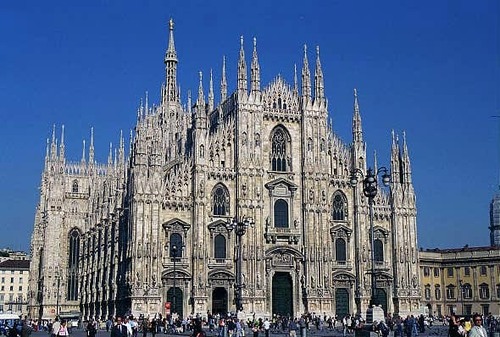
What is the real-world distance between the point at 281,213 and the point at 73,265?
3727 centimetres

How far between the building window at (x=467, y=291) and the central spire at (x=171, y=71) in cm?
4471

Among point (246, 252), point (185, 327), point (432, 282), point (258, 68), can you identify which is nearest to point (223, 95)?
point (258, 68)

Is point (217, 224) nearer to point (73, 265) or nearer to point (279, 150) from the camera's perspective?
point (279, 150)

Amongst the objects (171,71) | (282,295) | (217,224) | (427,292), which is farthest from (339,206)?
(171,71)

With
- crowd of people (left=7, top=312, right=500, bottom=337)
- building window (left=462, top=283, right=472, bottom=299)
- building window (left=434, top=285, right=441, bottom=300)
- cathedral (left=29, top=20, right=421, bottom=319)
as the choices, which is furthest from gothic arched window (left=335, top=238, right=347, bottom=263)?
building window (left=462, top=283, right=472, bottom=299)

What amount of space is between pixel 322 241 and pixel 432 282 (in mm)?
32573

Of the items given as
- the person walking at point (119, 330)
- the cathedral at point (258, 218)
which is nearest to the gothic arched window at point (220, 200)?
the cathedral at point (258, 218)

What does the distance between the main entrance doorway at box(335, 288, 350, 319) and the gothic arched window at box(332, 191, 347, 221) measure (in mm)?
6895

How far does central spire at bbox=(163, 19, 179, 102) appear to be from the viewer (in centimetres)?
9800

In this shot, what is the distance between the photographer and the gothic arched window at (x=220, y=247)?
66688 mm

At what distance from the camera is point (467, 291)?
94.6m

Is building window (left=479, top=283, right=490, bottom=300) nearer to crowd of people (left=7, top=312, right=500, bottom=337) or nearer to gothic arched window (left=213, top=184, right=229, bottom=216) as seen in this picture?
crowd of people (left=7, top=312, right=500, bottom=337)

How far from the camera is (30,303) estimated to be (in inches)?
3989

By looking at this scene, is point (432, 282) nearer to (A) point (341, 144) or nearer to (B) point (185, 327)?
(A) point (341, 144)
